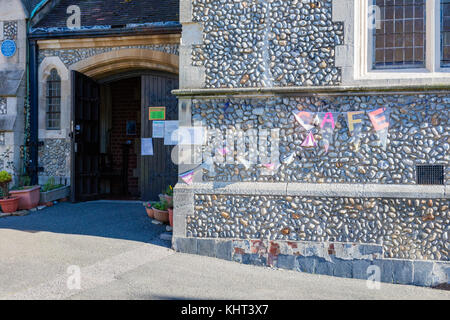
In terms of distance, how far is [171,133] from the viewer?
8.20 m

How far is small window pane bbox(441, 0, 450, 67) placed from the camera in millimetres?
5270

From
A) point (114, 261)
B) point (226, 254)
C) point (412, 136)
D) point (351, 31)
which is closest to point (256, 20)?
point (351, 31)

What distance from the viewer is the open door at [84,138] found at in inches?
325

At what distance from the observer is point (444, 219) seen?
4.90 meters

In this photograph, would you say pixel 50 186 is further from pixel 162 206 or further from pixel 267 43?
pixel 267 43

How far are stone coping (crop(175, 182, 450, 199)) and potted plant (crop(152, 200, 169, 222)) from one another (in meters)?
1.26

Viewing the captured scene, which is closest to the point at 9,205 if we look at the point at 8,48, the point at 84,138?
the point at 84,138

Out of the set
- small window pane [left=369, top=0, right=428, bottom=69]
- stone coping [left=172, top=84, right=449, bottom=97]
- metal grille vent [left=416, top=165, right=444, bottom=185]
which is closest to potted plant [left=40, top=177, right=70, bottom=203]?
stone coping [left=172, top=84, right=449, bottom=97]

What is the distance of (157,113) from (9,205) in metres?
3.14

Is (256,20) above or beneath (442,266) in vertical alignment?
above

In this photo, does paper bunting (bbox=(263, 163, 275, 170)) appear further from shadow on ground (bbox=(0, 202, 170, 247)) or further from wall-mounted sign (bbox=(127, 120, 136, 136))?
wall-mounted sign (bbox=(127, 120, 136, 136))

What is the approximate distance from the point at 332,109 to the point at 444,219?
1814mm

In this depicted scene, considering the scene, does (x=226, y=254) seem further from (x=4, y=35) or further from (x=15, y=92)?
(x=4, y=35)

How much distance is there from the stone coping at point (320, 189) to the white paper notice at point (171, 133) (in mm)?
2727
